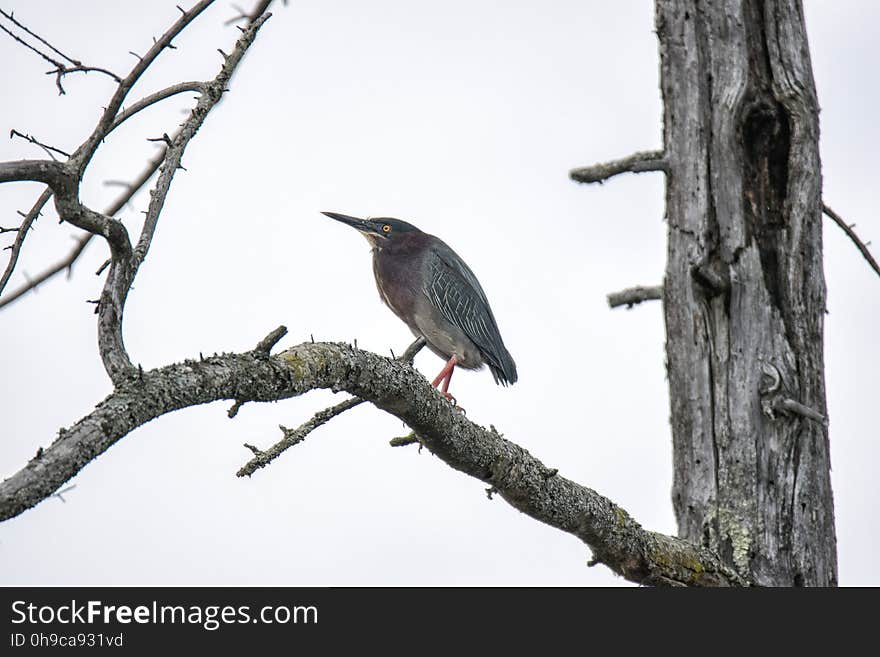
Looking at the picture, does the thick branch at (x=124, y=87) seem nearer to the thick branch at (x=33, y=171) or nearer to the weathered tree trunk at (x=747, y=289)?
the thick branch at (x=33, y=171)

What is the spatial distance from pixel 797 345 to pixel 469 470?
1548mm

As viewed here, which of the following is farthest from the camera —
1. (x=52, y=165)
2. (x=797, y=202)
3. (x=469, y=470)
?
(x=797, y=202)

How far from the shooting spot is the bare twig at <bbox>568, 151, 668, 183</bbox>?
14.6 ft

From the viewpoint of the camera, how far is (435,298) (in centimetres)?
662

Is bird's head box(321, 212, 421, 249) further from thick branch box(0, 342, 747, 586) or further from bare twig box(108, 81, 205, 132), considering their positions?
bare twig box(108, 81, 205, 132)

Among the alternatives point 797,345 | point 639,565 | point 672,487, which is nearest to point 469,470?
point 639,565

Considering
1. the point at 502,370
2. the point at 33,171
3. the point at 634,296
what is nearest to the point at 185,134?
the point at 33,171

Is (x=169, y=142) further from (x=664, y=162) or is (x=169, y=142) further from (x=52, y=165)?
(x=664, y=162)

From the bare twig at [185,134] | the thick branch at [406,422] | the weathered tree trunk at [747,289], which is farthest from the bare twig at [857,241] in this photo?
the bare twig at [185,134]

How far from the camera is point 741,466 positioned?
168 inches

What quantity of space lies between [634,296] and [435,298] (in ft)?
6.90

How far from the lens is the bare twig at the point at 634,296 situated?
4672mm

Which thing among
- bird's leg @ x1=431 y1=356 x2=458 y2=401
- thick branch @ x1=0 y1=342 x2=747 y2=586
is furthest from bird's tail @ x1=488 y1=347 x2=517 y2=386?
thick branch @ x1=0 y1=342 x2=747 y2=586

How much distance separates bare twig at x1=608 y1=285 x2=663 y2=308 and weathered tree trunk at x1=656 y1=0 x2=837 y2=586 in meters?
0.19
